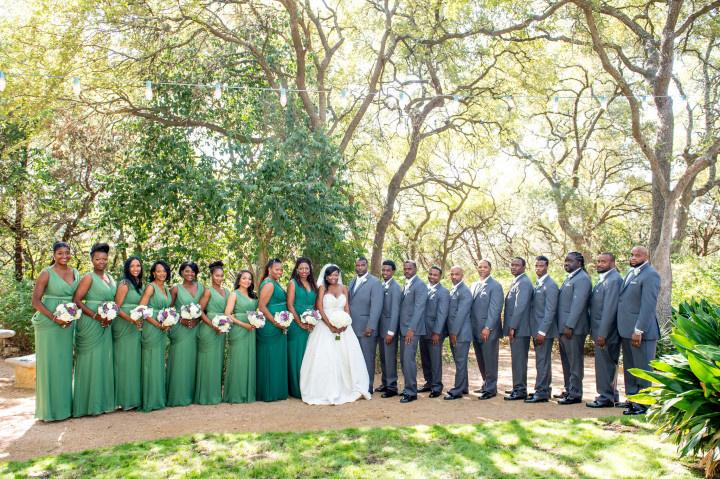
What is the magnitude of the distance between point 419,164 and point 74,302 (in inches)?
710

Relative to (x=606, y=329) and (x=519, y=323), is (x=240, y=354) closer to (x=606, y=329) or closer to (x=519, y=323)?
(x=519, y=323)

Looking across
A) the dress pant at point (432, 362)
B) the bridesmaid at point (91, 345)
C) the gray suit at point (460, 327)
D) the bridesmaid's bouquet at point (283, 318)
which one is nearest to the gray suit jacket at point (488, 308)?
the gray suit at point (460, 327)

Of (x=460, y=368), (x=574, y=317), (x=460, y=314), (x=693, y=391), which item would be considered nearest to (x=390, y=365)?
(x=460, y=368)

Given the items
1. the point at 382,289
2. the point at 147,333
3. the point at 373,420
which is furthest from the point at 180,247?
the point at 373,420

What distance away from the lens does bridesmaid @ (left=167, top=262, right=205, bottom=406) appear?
8.44 meters

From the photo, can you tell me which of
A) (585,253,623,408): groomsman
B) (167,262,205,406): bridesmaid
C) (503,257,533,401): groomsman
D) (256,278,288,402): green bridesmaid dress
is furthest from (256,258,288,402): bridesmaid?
(585,253,623,408): groomsman

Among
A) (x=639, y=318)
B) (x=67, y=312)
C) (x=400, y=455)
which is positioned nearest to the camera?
(x=400, y=455)

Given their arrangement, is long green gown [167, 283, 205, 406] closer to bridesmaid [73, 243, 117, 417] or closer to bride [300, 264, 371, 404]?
bridesmaid [73, 243, 117, 417]

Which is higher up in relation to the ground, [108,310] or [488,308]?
[108,310]

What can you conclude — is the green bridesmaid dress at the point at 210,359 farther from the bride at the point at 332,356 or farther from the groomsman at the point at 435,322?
the groomsman at the point at 435,322

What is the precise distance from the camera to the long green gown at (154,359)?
817cm

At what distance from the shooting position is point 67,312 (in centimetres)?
736

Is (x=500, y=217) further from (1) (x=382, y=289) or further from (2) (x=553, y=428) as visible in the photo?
(2) (x=553, y=428)

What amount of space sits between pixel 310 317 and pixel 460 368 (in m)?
2.31
